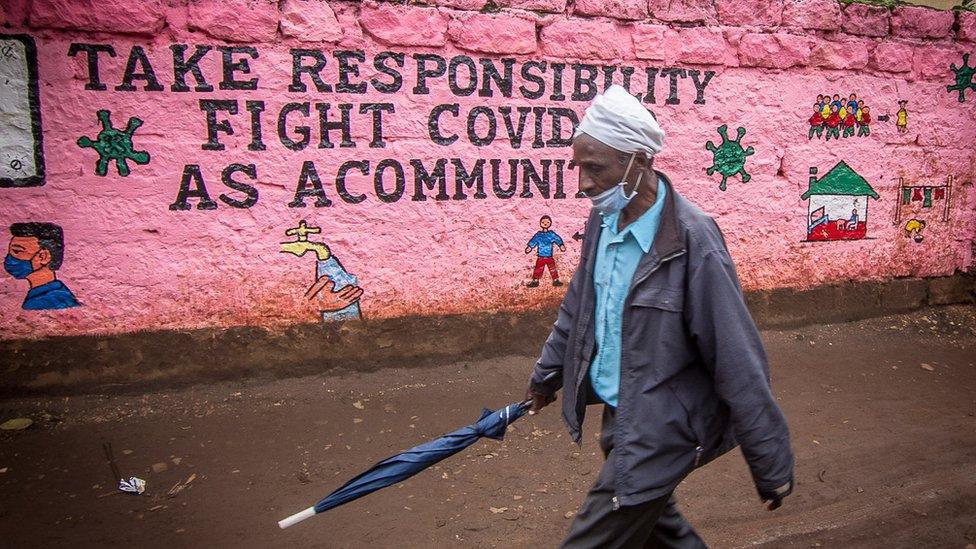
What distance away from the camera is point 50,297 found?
4.24 meters

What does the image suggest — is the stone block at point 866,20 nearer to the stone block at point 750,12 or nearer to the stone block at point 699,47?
the stone block at point 750,12

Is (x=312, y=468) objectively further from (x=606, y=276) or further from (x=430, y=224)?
(x=606, y=276)

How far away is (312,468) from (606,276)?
Result: 7.64ft

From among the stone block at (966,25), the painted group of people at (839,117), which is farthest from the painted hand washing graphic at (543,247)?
the stone block at (966,25)

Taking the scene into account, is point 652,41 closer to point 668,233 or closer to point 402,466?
point 668,233

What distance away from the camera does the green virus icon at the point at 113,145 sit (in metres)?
4.21

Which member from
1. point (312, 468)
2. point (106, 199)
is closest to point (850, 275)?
point (312, 468)

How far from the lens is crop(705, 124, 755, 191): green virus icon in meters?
5.66

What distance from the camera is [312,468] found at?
3.86 meters

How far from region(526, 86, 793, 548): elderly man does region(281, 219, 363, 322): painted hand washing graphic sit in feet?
9.13

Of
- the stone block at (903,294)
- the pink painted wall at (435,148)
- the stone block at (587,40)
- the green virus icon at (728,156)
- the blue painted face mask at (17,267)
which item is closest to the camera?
the blue painted face mask at (17,267)

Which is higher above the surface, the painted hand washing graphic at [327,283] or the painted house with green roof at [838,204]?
the painted house with green roof at [838,204]

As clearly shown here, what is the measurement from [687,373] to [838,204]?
472cm

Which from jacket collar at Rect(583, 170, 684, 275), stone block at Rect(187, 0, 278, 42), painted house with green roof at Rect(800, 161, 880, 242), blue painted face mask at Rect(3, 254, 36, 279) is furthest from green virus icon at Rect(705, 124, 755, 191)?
blue painted face mask at Rect(3, 254, 36, 279)
